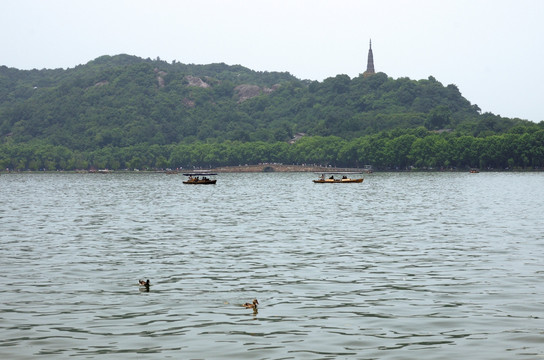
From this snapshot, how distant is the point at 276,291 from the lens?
95.8 ft

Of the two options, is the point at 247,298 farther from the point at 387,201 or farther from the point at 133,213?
the point at 387,201

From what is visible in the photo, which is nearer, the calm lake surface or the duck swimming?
the calm lake surface

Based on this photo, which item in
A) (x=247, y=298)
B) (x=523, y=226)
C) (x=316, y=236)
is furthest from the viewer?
(x=523, y=226)

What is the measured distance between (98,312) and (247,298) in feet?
18.9

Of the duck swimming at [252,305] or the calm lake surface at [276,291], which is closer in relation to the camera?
the calm lake surface at [276,291]

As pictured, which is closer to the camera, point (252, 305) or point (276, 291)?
point (252, 305)

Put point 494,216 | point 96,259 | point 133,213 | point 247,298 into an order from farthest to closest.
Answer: point 133,213
point 494,216
point 96,259
point 247,298

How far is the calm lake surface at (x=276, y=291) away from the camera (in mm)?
21391

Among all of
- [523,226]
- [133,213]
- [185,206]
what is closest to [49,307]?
[523,226]

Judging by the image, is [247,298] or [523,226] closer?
[247,298]

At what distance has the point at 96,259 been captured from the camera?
38500 mm

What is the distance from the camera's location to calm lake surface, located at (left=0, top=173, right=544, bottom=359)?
2139 cm

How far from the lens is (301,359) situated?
65.5 ft

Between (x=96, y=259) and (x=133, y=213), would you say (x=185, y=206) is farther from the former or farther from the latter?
(x=96, y=259)
